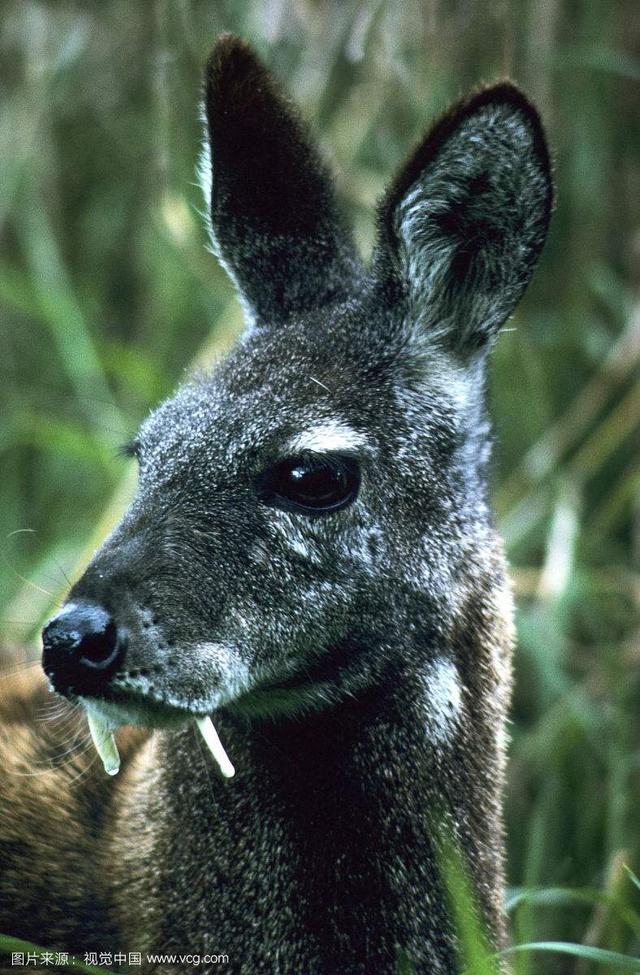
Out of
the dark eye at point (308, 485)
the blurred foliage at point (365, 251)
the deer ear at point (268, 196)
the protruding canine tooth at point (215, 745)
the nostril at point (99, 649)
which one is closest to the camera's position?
the nostril at point (99, 649)

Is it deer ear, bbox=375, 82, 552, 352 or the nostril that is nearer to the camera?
the nostril

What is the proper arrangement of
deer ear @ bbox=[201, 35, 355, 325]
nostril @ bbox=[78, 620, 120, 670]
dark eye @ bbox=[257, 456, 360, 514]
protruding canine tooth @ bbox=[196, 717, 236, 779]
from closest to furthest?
nostril @ bbox=[78, 620, 120, 670] → protruding canine tooth @ bbox=[196, 717, 236, 779] → dark eye @ bbox=[257, 456, 360, 514] → deer ear @ bbox=[201, 35, 355, 325]

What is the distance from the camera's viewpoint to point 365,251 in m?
5.74

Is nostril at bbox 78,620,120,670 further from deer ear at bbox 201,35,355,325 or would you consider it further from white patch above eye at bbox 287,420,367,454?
deer ear at bbox 201,35,355,325

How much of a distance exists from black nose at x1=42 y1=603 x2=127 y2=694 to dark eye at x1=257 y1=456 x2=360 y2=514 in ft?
1.65

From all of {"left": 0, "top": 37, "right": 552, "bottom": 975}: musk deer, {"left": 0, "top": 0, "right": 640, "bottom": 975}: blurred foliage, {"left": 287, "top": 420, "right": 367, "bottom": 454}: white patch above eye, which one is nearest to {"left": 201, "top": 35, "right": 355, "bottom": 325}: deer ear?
{"left": 0, "top": 37, "right": 552, "bottom": 975}: musk deer

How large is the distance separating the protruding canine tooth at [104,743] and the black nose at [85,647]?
0.25 meters

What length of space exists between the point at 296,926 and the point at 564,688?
213cm

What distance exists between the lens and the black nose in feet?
8.66

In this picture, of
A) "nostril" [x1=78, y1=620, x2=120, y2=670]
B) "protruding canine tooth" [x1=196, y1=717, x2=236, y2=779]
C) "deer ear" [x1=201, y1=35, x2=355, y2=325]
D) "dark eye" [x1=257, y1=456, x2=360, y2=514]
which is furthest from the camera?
"deer ear" [x1=201, y1=35, x2=355, y2=325]

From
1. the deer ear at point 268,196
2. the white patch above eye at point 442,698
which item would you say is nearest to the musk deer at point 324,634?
the white patch above eye at point 442,698

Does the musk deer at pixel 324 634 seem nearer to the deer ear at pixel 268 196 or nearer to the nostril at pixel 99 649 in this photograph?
the nostril at pixel 99 649

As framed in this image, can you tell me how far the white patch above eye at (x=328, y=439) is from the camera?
9.68 ft

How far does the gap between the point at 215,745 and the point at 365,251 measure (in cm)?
332
